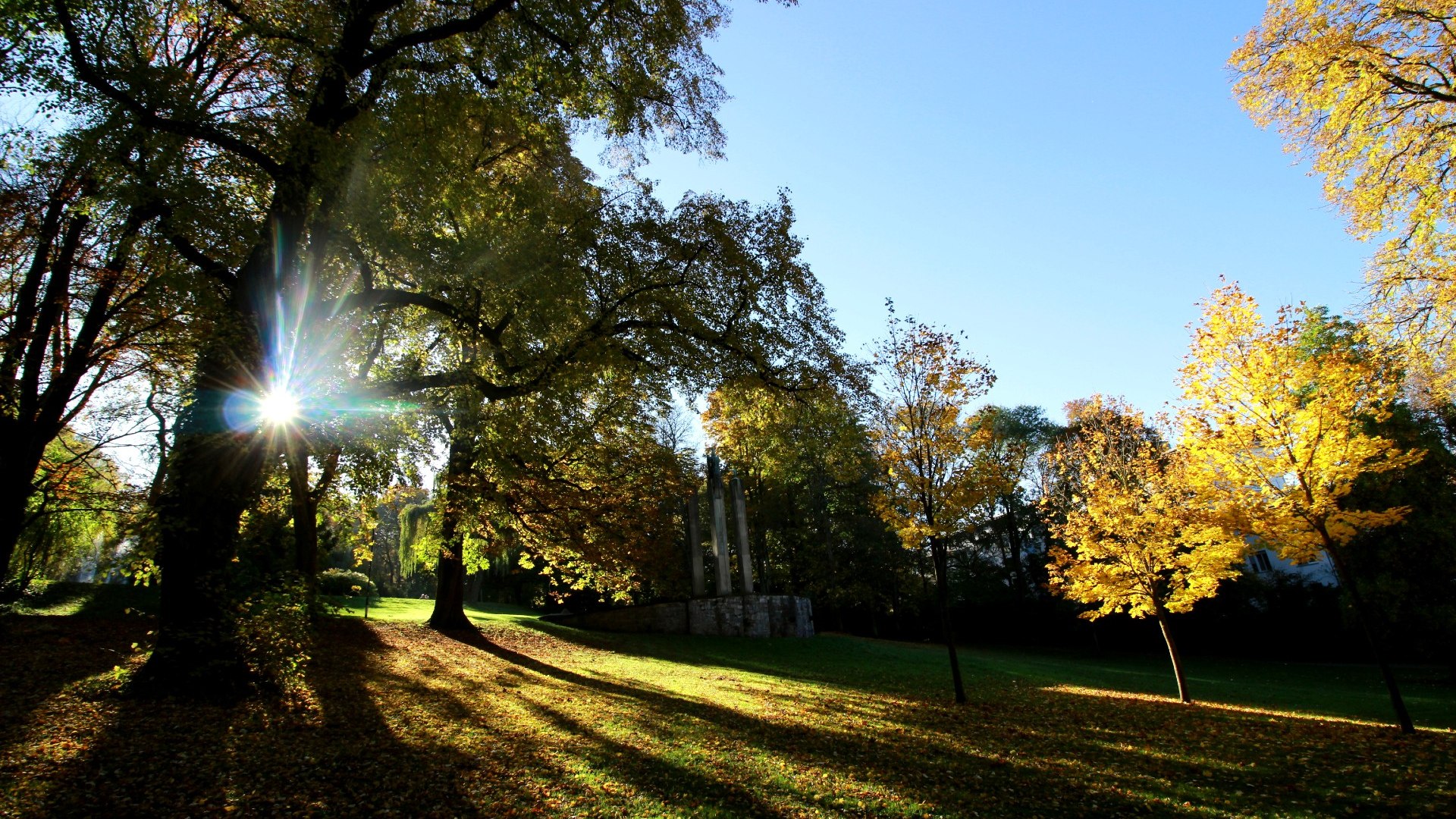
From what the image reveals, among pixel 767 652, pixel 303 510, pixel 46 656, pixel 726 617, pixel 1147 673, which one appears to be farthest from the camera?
pixel 1147 673

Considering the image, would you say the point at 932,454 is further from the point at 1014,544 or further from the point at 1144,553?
the point at 1014,544

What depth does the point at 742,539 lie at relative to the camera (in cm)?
2420

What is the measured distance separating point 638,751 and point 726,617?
16167 millimetres

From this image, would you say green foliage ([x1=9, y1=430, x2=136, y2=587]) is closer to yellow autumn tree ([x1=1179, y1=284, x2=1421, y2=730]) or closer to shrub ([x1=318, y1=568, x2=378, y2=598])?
shrub ([x1=318, y1=568, x2=378, y2=598])

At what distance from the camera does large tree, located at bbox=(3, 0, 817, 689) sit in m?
7.15

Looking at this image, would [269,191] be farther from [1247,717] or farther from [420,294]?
[1247,717]

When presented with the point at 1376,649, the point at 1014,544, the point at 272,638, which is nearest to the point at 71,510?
the point at 272,638

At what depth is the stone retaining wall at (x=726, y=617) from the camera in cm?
2258

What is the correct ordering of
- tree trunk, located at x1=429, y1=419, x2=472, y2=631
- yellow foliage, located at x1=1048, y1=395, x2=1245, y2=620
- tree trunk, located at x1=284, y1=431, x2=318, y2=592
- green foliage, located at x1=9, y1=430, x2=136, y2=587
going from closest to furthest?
tree trunk, located at x1=284, y1=431, x2=318, y2=592 → green foliage, located at x1=9, y1=430, x2=136, y2=587 → yellow foliage, located at x1=1048, y1=395, x2=1245, y2=620 → tree trunk, located at x1=429, y1=419, x2=472, y2=631

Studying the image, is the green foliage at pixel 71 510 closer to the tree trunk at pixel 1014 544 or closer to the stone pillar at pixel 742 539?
the stone pillar at pixel 742 539

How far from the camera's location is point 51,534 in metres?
14.3

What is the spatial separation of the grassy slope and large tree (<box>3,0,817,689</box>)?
1877 mm

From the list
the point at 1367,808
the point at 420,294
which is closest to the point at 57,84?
the point at 420,294

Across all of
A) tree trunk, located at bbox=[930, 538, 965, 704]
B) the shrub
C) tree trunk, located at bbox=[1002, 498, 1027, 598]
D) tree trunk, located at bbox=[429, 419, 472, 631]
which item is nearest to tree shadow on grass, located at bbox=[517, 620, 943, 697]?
tree trunk, located at bbox=[930, 538, 965, 704]
